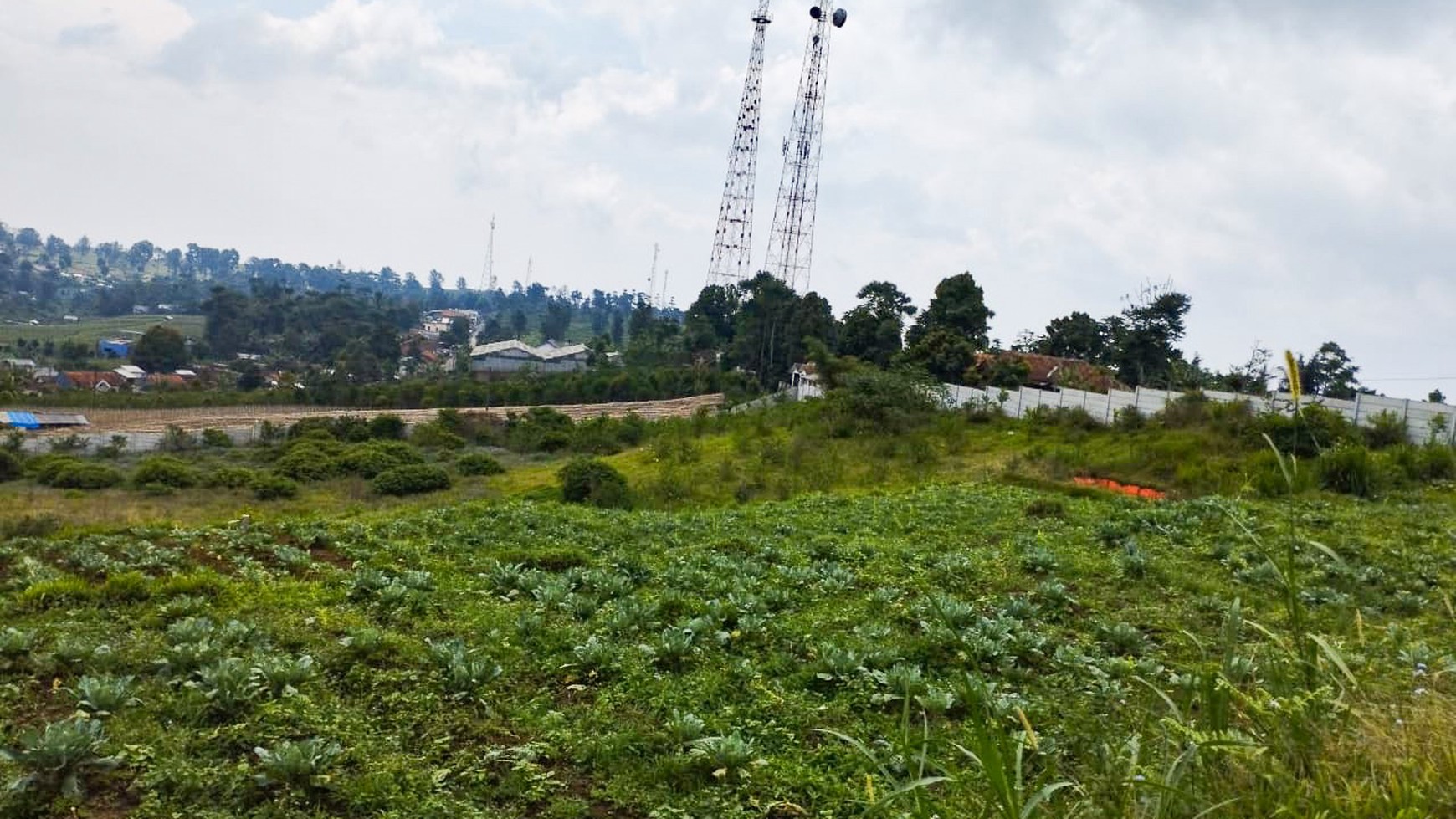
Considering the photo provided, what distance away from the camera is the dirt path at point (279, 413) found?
4425cm

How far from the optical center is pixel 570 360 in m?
77.5

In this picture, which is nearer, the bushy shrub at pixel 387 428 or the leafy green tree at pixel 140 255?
the bushy shrub at pixel 387 428

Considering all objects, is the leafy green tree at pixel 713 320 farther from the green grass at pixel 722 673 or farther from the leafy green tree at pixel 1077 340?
the green grass at pixel 722 673

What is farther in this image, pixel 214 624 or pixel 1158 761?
pixel 214 624

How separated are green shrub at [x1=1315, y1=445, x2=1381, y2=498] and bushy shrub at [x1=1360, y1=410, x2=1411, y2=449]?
5.53 m

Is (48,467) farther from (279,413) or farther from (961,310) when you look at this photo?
(961,310)

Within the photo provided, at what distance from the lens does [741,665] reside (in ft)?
17.3

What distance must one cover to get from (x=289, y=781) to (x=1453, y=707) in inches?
157

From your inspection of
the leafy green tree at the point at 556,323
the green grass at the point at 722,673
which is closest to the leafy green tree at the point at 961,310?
the green grass at the point at 722,673

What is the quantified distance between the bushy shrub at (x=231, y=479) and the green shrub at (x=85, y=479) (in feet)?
8.06

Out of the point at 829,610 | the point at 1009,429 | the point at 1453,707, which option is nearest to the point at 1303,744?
the point at 1453,707

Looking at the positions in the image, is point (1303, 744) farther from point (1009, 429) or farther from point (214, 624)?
point (1009, 429)

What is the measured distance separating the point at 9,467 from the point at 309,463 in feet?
28.3

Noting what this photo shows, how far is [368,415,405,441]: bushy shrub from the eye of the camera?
129 feet
